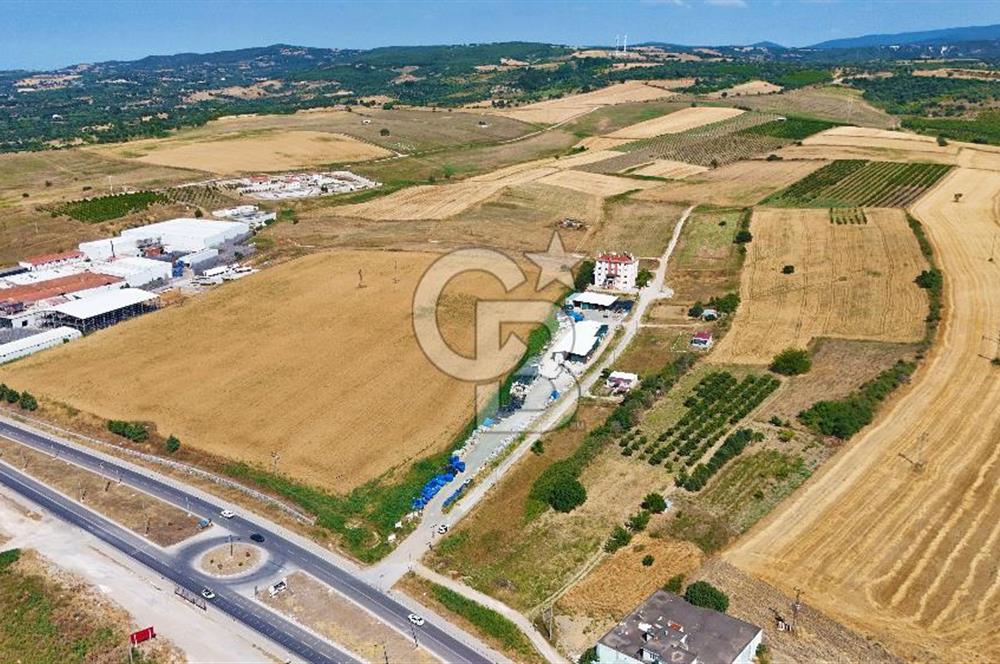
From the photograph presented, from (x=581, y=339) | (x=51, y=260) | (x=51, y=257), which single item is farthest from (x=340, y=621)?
(x=51, y=257)

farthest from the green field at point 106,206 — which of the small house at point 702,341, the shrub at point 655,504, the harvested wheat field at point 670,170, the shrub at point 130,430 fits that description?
the shrub at point 655,504

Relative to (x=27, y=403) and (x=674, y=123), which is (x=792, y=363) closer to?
(x=27, y=403)

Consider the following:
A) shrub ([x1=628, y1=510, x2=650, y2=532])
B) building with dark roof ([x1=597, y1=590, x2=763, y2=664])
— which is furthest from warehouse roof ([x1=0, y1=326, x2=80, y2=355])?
building with dark roof ([x1=597, y1=590, x2=763, y2=664])

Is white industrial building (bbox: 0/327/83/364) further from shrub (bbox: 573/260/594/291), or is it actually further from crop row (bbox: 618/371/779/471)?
crop row (bbox: 618/371/779/471)

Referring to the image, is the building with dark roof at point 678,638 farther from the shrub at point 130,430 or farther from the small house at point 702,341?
the small house at point 702,341

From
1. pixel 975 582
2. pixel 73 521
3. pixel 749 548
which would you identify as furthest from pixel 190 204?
pixel 975 582
